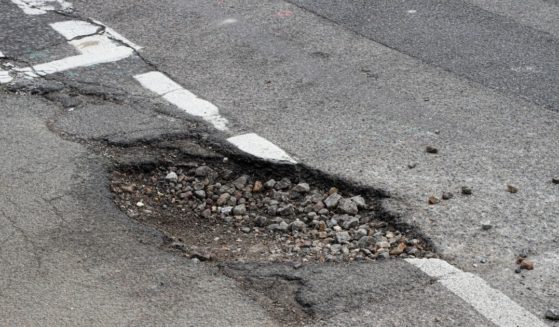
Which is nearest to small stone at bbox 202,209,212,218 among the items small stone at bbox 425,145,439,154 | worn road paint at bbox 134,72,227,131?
worn road paint at bbox 134,72,227,131

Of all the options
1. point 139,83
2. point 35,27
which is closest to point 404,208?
point 139,83

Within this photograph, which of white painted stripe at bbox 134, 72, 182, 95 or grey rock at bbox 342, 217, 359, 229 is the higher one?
grey rock at bbox 342, 217, 359, 229

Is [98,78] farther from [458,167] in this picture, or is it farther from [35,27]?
[458,167]

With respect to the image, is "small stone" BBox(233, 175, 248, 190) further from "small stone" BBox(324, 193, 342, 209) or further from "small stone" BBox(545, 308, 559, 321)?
"small stone" BBox(545, 308, 559, 321)

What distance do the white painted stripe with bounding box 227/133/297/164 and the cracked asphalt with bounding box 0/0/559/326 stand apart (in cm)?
10

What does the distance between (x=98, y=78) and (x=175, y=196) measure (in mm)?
2066

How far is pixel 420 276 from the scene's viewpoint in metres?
4.73

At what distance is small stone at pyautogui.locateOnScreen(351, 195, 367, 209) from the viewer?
5.52m

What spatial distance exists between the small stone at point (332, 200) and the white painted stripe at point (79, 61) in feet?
10.1

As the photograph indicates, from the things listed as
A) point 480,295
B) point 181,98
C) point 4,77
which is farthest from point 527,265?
point 4,77

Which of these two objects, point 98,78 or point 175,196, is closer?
point 175,196

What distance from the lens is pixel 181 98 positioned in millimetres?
7059

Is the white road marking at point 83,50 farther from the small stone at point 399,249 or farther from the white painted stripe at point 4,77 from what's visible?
the small stone at point 399,249

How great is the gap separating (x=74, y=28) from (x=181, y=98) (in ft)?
6.43
